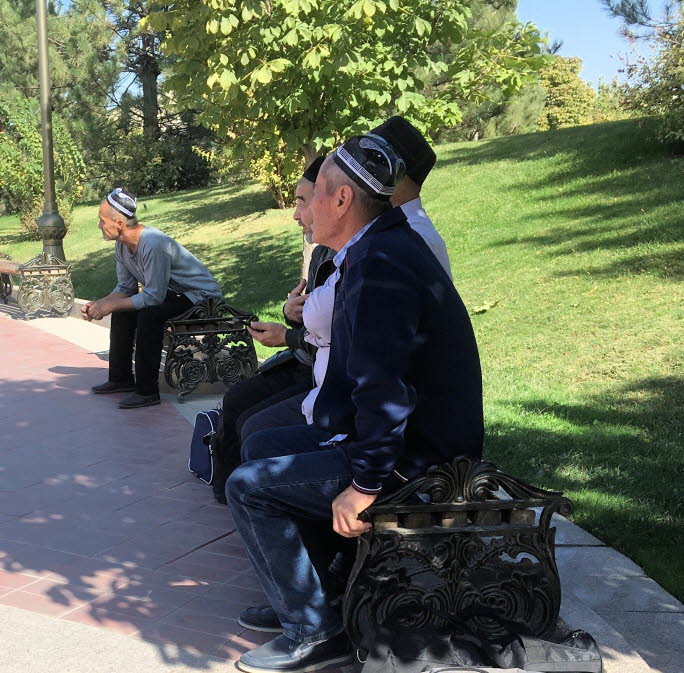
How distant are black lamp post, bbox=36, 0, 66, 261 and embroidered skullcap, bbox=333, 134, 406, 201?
10547 mm

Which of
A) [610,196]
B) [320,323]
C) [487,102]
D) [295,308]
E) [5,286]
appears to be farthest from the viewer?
[487,102]

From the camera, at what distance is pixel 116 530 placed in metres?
4.33

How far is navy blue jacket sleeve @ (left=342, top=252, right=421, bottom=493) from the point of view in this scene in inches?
101

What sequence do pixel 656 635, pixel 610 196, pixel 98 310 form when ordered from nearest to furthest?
1. pixel 656 635
2. pixel 98 310
3. pixel 610 196

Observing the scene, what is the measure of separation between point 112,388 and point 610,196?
8.28 meters

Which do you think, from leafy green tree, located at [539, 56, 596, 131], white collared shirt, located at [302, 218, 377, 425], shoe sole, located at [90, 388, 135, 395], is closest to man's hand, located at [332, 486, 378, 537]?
white collared shirt, located at [302, 218, 377, 425]

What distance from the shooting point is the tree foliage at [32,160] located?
65.4 ft

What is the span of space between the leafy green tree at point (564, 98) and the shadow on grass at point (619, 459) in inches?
1502

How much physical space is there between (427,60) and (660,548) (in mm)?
6137

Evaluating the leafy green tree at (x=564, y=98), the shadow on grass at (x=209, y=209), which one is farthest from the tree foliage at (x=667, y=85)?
the leafy green tree at (x=564, y=98)

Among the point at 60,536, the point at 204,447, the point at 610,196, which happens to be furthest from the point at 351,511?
the point at 610,196

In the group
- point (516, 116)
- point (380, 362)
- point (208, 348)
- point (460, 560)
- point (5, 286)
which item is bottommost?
point (5, 286)

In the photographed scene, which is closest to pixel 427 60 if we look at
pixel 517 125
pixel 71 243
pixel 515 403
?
pixel 515 403

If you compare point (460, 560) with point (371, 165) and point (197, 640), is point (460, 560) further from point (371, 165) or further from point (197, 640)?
point (371, 165)
